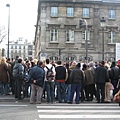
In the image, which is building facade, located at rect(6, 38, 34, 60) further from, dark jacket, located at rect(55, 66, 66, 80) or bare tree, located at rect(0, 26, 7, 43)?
dark jacket, located at rect(55, 66, 66, 80)

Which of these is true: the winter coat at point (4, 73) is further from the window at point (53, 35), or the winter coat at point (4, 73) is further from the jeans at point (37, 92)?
the window at point (53, 35)

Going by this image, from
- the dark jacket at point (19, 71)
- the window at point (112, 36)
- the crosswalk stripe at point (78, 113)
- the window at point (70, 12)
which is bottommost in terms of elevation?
the crosswalk stripe at point (78, 113)

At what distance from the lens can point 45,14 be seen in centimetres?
4531

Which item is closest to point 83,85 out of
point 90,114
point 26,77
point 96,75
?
point 96,75

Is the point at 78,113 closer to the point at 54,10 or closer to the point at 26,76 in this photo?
the point at 26,76

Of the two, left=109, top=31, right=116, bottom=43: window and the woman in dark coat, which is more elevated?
left=109, top=31, right=116, bottom=43: window

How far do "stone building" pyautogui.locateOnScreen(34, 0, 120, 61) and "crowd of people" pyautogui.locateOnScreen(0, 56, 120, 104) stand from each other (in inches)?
1167

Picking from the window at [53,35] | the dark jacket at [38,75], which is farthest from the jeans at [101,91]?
the window at [53,35]

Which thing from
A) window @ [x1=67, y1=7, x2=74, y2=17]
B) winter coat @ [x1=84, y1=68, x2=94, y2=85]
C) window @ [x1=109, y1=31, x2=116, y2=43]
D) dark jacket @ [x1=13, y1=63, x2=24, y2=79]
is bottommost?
winter coat @ [x1=84, y1=68, x2=94, y2=85]

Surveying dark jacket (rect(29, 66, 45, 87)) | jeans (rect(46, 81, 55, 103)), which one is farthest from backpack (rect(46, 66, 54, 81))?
dark jacket (rect(29, 66, 45, 87))

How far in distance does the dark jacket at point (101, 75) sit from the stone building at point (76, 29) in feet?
98.9

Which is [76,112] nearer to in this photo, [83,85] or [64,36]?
[83,85]

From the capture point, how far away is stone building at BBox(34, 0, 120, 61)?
45.3 meters

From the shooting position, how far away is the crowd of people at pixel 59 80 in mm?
13742
